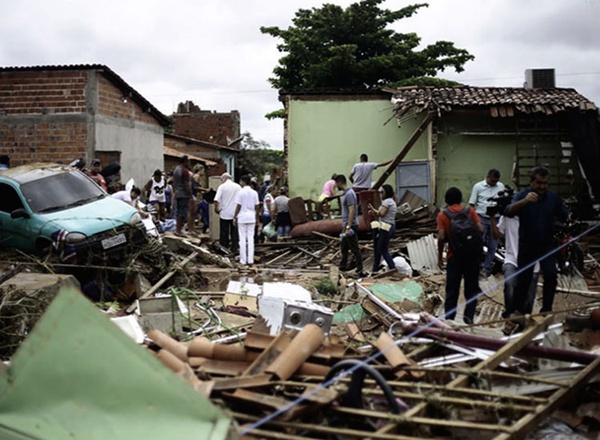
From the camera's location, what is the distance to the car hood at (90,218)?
1102 cm

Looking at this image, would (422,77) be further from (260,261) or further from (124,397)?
(124,397)

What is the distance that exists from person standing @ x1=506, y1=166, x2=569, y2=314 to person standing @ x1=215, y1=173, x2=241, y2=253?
313 inches

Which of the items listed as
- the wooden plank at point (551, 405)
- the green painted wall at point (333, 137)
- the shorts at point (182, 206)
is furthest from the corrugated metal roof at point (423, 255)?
the wooden plank at point (551, 405)

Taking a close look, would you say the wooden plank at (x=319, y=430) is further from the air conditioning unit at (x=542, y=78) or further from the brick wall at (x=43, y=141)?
the air conditioning unit at (x=542, y=78)

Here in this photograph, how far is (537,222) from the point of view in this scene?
320 inches

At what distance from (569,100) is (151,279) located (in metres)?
15.2

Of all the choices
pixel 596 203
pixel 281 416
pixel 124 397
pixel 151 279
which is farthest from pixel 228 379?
pixel 596 203

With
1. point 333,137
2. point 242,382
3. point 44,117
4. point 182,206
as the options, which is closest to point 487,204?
point 182,206

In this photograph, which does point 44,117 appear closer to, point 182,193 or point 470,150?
point 182,193

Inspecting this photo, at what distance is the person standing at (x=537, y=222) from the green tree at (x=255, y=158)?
110ft

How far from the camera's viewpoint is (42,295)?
8062mm

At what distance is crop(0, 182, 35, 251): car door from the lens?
36.8 feet

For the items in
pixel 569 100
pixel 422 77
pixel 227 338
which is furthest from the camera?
pixel 422 77

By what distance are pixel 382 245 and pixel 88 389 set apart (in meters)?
9.72
